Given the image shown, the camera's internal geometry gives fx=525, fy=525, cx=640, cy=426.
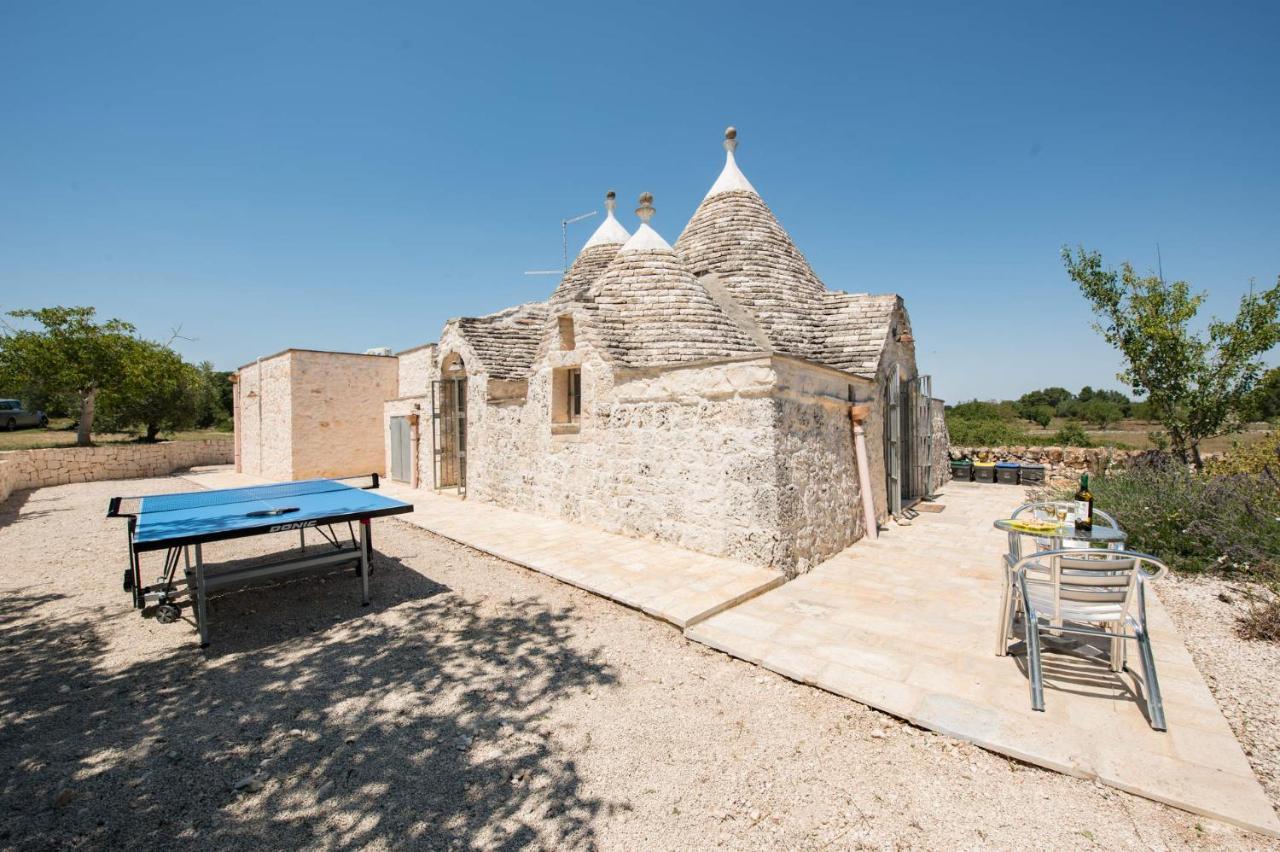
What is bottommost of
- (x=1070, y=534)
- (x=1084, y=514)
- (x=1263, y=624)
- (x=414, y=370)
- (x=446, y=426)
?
(x=1263, y=624)

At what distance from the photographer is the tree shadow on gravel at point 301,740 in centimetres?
254

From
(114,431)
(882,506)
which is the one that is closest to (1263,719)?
(882,506)

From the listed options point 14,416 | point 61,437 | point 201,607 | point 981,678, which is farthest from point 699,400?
point 14,416

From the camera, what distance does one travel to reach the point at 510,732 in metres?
3.30

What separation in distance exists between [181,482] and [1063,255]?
25.1 metres

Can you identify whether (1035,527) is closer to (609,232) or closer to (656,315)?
(656,315)

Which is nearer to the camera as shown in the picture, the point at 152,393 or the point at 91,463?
the point at 91,463

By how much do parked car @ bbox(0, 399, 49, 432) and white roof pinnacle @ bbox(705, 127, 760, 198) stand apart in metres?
34.3

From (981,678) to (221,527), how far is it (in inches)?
245

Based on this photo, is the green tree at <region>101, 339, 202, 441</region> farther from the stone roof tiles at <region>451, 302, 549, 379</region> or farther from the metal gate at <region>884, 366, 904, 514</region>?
the metal gate at <region>884, 366, 904, 514</region>

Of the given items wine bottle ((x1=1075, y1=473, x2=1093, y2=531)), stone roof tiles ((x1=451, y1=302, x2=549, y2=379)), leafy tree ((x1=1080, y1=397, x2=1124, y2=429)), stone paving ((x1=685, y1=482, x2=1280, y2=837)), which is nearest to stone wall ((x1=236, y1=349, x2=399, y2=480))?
stone roof tiles ((x1=451, y1=302, x2=549, y2=379))

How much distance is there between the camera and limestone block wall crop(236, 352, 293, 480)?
1590 centimetres

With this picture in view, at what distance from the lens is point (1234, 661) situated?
4133 mm

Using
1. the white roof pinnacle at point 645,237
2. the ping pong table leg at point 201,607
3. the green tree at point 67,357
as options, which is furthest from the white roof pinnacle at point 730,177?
the green tree at point 67,357
